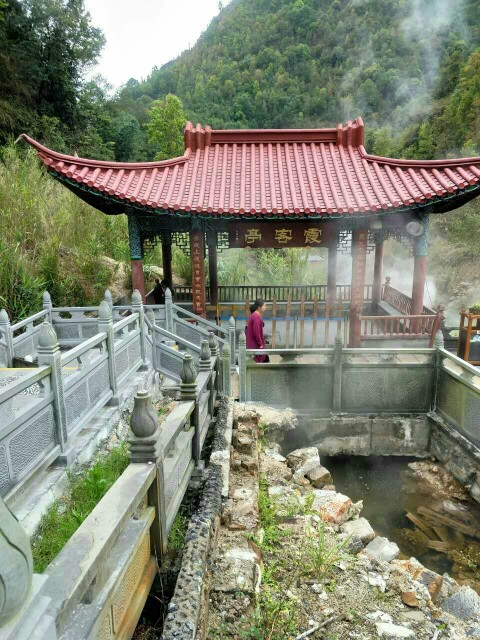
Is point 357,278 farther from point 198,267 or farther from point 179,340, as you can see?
point 179,340

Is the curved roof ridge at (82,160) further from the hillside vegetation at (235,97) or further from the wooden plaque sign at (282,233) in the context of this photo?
the hillside vegetation at (235,97)

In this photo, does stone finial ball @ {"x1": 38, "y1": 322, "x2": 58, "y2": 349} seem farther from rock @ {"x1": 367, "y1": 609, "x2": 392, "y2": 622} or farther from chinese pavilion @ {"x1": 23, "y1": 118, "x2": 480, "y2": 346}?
chinese pavilion @ {"x1": 23, "y1": 118, "x2": 480, "y2": 346}

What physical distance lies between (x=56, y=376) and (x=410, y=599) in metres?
3.24

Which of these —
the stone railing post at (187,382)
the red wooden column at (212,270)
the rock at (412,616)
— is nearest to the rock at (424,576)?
the rock at (412,616)

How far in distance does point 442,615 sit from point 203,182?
738 cm

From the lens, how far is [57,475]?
3.51 meters

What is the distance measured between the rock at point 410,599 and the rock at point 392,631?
36 cm

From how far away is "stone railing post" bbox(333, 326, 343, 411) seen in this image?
6.57m

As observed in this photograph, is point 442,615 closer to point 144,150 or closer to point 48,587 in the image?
point 48,587

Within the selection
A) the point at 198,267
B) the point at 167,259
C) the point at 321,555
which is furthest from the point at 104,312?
the point at 167,259

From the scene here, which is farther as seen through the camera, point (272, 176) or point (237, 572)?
point (272, 176)

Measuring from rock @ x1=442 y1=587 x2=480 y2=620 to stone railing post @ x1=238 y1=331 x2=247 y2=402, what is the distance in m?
3.70

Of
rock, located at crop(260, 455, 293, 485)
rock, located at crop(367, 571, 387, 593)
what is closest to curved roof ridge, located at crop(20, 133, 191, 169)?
rock, located at crop(260, 455, 293, 485)

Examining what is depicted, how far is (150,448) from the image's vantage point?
2297 mm
